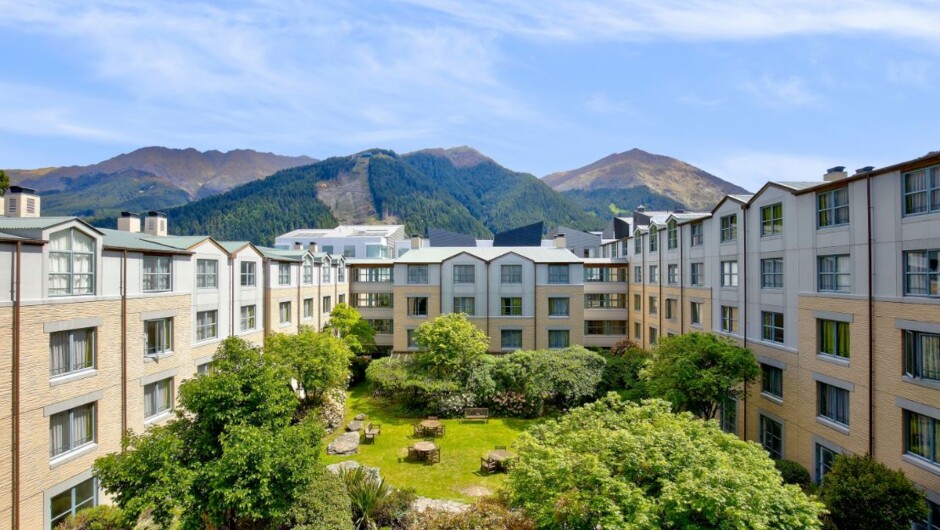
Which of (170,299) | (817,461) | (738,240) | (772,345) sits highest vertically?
(738,240)

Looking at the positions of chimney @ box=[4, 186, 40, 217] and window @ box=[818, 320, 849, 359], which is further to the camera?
chimney @ box=[4, 186, 40, 217]

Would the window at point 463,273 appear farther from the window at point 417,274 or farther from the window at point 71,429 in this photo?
the window at point 71,429

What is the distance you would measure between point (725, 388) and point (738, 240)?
32.4 ft

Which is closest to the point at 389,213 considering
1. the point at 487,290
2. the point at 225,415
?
the point at 487,290

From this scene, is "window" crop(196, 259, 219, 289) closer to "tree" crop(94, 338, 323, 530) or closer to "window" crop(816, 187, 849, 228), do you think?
"tree" crop(94, 338, 323, 530)

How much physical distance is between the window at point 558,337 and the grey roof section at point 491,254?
6.94 metres

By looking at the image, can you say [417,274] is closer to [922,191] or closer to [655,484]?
[655,484]

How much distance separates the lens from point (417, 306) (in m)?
44.4

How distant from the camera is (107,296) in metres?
19.2

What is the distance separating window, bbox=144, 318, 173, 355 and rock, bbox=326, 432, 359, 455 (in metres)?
10.6

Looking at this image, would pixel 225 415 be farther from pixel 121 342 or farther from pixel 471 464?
pixel 471 464

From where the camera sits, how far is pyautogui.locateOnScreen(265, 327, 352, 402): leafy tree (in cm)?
2783

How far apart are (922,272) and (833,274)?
4.23 metres

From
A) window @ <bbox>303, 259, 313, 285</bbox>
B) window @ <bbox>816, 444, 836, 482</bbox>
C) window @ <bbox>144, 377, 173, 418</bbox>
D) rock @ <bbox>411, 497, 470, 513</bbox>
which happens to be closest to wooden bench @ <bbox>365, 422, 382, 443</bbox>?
rock @ <bbox>411, 497, 470, 513</bbox>
